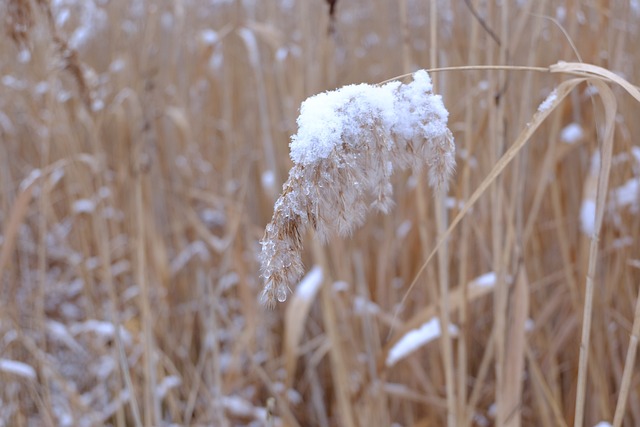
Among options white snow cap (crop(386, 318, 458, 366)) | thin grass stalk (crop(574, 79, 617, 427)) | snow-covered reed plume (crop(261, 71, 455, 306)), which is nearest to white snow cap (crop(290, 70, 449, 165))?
snow-covered reed plume (crop(261, 71, 455, 306))

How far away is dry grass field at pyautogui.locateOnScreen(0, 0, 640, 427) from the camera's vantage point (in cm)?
85

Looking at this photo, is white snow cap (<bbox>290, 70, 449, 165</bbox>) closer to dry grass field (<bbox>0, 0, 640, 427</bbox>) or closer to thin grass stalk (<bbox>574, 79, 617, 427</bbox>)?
dry grass field (<bbox>0, 0, 640, 427</bbox>)

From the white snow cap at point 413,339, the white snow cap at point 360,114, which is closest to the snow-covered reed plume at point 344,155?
the white snow cap at point 360,114

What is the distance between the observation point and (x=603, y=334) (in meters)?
1.17

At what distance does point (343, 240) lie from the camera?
127 cm

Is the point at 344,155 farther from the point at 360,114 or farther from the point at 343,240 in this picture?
the point at 343,240

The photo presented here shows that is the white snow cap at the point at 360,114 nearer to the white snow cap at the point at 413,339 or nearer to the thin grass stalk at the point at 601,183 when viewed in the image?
the thin grass stalk at the point at 601,183

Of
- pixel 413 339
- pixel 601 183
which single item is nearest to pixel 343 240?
pixel 413 339

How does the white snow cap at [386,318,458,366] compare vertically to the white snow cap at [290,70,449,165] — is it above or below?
below

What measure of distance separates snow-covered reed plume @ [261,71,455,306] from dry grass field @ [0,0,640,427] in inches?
Result: 1.9

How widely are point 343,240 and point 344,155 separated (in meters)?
0.85

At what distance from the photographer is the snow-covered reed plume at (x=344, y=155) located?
0.42 meters

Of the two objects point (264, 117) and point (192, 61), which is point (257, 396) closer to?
point (264, 117)

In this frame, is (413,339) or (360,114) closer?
(360,114)
